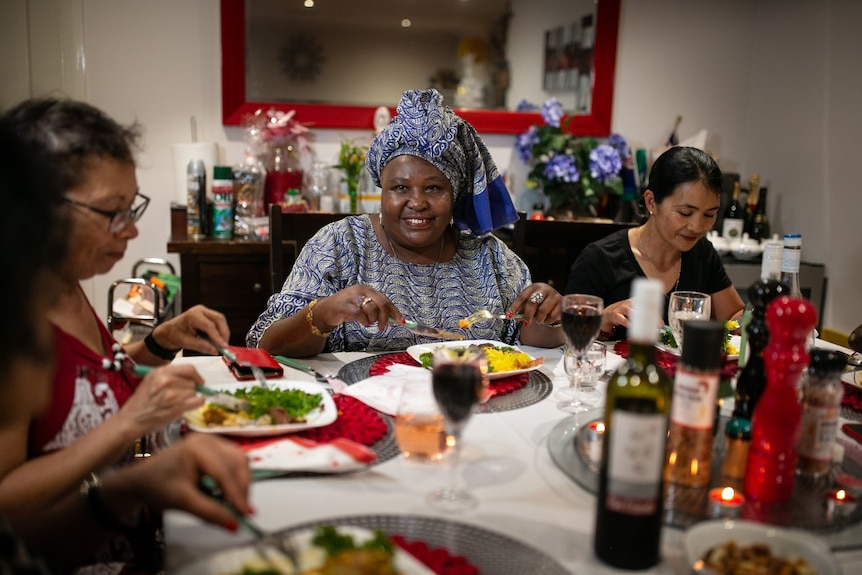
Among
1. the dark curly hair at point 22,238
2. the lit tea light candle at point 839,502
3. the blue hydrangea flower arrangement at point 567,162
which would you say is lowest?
the lit tea light candle at point 839,502

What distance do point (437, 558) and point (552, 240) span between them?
6.31 ft

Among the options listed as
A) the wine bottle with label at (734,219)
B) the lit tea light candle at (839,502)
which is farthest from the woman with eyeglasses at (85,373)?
the wine bottle with label at (734,219)

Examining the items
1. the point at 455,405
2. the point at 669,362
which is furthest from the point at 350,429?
the point at 669,362

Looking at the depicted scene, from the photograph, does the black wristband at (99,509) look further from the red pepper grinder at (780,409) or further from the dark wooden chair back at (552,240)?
the dark wooden chair back at (552,240)

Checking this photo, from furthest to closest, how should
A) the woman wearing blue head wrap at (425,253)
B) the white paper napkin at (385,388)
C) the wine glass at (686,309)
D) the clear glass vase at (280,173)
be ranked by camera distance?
the clear glass vase at (280,173) → the woman wearing blue head wrap at (425,253) → the wine glass at (686,309) → the white paper napkin at (385,388)

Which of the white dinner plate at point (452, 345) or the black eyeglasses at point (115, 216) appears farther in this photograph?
the white dinner plate at point (452, 345)

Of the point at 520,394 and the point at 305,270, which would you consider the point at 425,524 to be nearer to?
the point at 520,394

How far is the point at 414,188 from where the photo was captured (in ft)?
6.82

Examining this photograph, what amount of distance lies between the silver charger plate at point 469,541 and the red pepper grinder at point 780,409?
38 cm

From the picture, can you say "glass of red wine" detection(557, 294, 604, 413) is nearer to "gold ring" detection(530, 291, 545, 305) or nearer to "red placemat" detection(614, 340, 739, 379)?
"red placemat" detection(614, 340, 739, 379)

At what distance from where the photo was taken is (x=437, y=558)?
2.85 ft

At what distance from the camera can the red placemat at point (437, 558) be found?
84 cm

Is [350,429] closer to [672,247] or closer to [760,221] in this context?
[672,247]

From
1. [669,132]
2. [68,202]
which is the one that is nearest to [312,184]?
[669,132]
